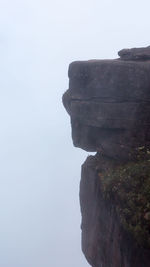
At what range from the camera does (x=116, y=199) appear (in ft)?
48.0

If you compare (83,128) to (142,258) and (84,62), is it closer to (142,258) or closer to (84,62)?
(84,62)

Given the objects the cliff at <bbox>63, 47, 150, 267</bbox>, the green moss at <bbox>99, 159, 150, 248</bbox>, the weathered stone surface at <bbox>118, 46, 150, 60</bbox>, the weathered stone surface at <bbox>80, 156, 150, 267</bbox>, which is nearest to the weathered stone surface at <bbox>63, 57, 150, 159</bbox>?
the cliff at <bbox>63, 47, 150, 267</bbox>

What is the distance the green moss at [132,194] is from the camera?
12648 mm

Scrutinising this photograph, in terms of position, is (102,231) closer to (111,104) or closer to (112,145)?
(112,145)

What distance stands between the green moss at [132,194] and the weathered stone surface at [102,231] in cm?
44

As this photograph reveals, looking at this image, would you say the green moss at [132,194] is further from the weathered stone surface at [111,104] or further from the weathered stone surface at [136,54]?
the weathered stone surface at [136,54]

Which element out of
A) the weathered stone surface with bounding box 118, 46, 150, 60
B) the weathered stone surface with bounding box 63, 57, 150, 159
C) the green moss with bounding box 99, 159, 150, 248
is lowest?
the green moss with bounding box 99, 159, 150, 248

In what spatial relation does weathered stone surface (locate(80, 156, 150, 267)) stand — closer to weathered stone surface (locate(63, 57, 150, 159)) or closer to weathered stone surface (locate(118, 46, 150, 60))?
weathered stone surface (locate(63, 57, 150, 159))

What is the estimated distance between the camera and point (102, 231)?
1603cm

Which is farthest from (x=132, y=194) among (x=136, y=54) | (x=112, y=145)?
(x=136, y=54)

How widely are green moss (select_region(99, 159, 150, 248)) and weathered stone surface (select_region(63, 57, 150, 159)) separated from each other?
1.50 m

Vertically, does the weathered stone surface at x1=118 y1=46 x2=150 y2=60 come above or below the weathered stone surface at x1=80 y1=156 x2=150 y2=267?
above

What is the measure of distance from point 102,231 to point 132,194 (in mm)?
3169

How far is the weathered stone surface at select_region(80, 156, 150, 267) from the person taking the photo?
43.5ft
